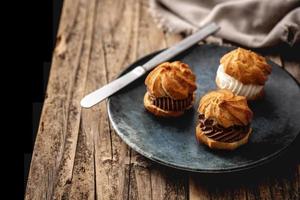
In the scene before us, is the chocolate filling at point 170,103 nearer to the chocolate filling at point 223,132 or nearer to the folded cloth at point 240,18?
the chocolate filling at point 223,132

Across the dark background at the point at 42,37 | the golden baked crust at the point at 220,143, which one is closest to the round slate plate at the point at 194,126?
the golden baked crust at the point at 220,143

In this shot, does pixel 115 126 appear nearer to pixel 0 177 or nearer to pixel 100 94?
pixel 100 94

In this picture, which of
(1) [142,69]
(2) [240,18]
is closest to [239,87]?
(1) [142,69]

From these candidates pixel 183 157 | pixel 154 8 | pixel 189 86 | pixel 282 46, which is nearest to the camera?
pixel 183 157

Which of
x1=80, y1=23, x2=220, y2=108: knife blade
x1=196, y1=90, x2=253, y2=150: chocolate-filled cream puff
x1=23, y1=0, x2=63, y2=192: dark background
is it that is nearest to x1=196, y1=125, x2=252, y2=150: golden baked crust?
x1=196, y1=90, x2=253, y2=150: chocolate-filled cream puff

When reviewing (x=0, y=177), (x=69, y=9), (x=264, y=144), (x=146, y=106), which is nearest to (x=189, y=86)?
(x=146, y=106)

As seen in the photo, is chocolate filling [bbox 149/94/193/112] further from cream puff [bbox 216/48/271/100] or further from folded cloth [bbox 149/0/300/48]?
folded cloth [bbox 149/0/300/48]

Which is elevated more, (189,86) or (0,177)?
(189,86)

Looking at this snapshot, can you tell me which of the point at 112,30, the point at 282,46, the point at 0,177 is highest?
the point at 112,30
